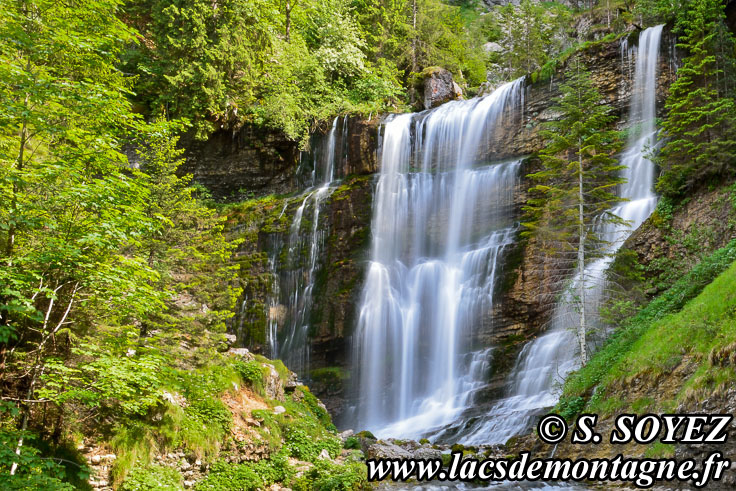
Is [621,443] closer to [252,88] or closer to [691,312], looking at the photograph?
[691,312]

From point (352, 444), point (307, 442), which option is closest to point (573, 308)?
point (352, 444)

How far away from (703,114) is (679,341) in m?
9.26

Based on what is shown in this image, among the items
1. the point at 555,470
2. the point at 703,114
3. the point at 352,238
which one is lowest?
the point at 555,470

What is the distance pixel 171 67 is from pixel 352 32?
1293 cm

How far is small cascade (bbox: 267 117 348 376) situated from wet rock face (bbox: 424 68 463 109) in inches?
404

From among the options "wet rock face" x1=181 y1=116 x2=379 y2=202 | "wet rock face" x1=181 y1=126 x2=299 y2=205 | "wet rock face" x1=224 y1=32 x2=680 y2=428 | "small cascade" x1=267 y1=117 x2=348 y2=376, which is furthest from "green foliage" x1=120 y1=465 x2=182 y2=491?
"wet rock face" x1=181 y1=126 x2=299 y2=205

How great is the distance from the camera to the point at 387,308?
2194 centimetres

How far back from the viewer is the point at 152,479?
766 centimetres

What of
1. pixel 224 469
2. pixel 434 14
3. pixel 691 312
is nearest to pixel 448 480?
pixel 224 469

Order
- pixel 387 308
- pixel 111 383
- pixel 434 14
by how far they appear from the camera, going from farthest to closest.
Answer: pixel 434 14 → pixel 387 308 → pixel 111 383

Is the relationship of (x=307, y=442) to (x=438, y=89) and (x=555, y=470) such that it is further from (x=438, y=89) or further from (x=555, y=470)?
(x=438, y=89)

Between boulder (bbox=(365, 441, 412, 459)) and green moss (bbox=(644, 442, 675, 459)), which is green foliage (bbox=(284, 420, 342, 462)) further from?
green moss (bbox=(644, 442, 675, 459))

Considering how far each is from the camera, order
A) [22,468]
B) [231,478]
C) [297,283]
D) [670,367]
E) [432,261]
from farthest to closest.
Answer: [297,283], [432,261], [670,367], [231,478], [22,468]

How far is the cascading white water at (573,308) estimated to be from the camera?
14.7 meters
